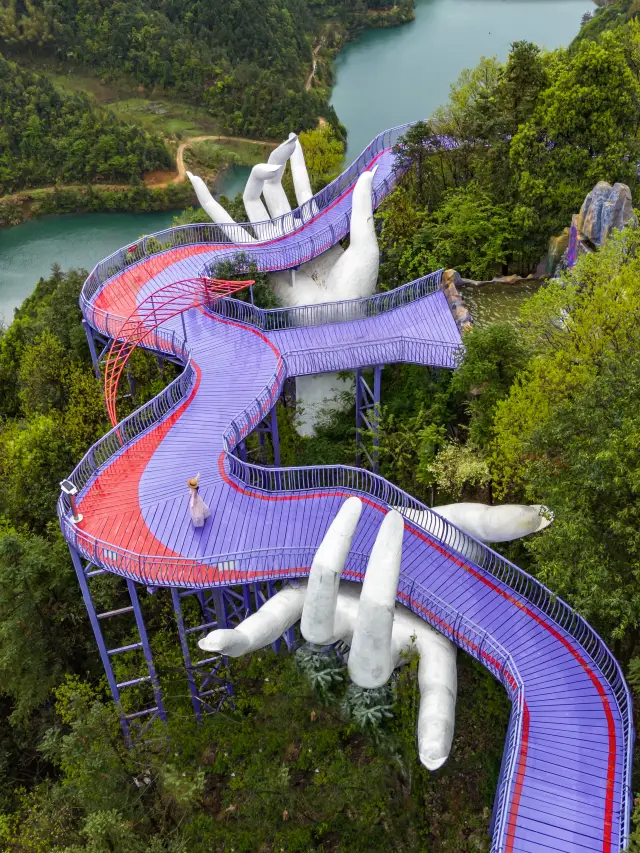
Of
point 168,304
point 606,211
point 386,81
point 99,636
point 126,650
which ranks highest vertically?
point 386,81

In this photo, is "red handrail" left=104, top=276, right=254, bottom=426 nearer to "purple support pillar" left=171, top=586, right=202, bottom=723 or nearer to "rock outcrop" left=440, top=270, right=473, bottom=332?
"rock outcrop" left=440, top=270, right=473, bottom=332

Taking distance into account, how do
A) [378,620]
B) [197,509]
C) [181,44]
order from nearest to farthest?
[378,620], [197,509], [181,44]

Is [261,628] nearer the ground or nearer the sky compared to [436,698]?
nearer the sky

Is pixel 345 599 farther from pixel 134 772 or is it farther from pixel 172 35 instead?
pixel 172 35

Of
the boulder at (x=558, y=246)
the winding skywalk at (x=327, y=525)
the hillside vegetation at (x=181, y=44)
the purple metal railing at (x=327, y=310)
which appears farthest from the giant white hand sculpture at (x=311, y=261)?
the hillside vegetation at (x=181, y=44)

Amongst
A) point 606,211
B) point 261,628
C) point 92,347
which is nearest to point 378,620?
point 261,628

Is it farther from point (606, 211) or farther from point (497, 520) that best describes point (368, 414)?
point (606, 211)

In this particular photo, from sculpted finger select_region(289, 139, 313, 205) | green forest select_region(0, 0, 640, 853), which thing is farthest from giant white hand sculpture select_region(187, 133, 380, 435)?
green forest select_region(0, 0, 640, 853)
